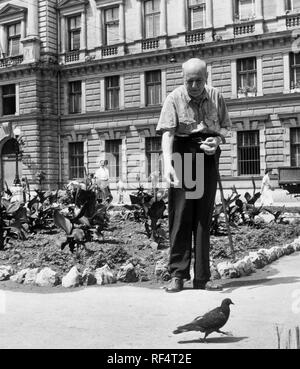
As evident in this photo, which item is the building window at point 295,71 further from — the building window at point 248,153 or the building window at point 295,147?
Answer: the building window at point 248,153

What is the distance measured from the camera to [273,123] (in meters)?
27.1

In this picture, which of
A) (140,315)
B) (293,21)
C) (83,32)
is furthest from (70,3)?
(140,315)

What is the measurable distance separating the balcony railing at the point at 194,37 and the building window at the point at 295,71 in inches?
192

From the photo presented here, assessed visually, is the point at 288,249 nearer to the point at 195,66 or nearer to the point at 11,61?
the point at 195,66

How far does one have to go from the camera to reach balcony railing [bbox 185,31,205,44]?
28.7m

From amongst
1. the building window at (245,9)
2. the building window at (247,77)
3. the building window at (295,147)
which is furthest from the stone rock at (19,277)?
the building window at (245,9)

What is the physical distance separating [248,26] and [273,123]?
499 centimetres

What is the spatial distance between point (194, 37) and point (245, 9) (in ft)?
9.74

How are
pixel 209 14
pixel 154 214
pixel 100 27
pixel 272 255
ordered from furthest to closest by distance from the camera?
pixel 100 27 → pixel 209 14 → pixel 154 214 → pixel 272 255

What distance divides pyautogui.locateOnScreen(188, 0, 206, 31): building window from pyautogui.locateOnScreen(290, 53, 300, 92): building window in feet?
17.3

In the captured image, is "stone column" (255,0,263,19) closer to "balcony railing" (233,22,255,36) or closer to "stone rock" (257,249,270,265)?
"balcony railing" (233,22,255,36)

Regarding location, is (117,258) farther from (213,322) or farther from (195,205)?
(213,322)

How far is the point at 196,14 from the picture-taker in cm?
2919

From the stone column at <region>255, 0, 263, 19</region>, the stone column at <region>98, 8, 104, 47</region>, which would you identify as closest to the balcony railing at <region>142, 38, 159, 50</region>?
the stone column at <region>98, 8, 104, 47</region>
